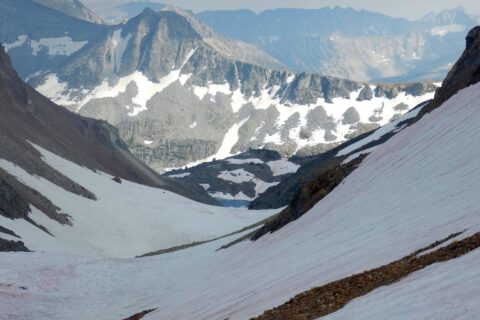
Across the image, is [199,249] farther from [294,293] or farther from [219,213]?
[219,213]

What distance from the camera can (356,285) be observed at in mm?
15391

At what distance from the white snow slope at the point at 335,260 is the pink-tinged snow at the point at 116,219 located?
66.5ft

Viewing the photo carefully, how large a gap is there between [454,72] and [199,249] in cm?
3134

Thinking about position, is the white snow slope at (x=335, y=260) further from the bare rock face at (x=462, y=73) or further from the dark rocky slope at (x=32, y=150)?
the dark rocky slope at (x=32, y=150)

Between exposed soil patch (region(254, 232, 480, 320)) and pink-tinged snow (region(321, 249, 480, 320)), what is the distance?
78cm

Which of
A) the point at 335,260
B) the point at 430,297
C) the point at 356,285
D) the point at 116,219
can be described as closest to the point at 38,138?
the point at 116,219

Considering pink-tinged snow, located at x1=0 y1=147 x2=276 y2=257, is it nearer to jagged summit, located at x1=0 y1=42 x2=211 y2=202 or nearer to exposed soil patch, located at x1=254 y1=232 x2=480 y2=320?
jagged summit, located at x1=0 y1=42 x2=211 y2=202

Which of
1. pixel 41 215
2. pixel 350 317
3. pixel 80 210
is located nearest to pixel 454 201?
pixel 350 317

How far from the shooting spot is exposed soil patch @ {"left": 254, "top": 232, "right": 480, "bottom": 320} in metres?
14.1

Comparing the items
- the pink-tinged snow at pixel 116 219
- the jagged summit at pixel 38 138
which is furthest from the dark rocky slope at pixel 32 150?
the pink-tinged snow at pixel 116 219

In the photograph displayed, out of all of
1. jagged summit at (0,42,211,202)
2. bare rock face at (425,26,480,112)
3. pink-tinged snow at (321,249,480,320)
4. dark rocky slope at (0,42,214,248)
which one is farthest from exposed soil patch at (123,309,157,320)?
jagged summit at (0,42,211,202)

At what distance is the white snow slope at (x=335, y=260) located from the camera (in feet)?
57.0

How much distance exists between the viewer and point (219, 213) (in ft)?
376

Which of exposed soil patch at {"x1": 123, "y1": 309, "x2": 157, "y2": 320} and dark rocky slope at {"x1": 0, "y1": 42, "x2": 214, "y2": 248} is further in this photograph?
dark rocky slope at {"x1": 0, "y1": 42, "x2": 214, "y2": 248}
